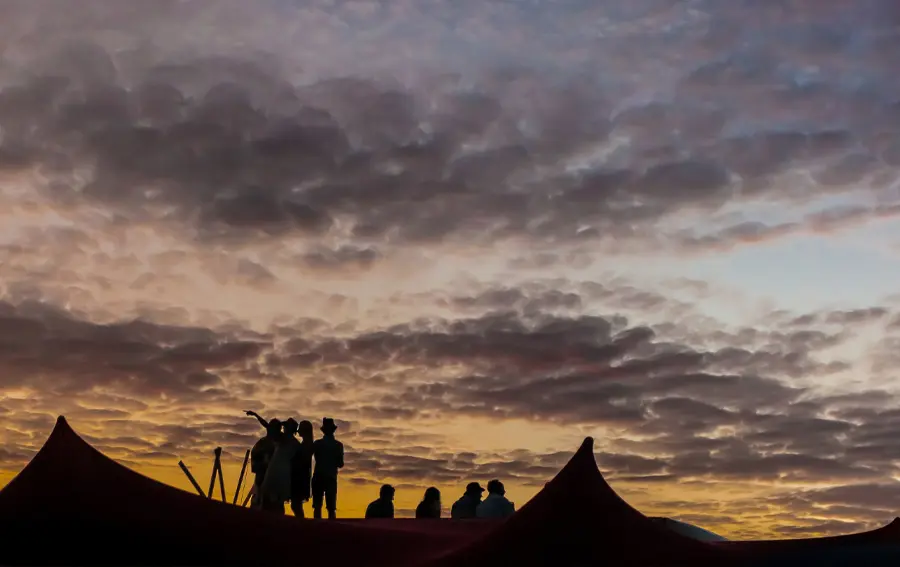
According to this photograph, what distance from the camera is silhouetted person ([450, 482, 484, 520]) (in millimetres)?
19125

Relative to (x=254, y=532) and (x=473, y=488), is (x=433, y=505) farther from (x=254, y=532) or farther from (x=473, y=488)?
(x=254, y=532)

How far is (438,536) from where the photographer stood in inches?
611

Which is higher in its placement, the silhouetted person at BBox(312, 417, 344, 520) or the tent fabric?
the silhouetted person at BBox(312, 417, 344, 520)

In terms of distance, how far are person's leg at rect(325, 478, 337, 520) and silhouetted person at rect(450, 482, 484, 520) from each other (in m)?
1.97

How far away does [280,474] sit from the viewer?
1823cm

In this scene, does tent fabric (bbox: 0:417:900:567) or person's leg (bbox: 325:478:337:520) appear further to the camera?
person's leg (bbox: 325:478:337:520)

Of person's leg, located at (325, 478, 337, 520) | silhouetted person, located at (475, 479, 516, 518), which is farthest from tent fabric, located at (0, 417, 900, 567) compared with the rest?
person's leg, located at (325, 478, 337, 520)

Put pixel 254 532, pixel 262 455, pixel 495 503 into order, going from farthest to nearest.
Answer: pixel 262 455
pixel 495 503
pixel 254 532

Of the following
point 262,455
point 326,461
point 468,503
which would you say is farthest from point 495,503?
point 262,455

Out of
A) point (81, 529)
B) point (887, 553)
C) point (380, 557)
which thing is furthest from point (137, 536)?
point (887, 553)

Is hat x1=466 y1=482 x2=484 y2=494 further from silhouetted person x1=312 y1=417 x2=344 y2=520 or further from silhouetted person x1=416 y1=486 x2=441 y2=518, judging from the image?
silhouetted person x1=312 y1=417 x2=344 y2=520

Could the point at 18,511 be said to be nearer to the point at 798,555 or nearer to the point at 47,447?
the point at 47,447

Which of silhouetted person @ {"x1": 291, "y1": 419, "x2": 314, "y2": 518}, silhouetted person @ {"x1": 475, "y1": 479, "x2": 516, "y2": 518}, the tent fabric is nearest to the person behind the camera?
the tent fabric

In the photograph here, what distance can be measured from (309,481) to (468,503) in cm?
266
